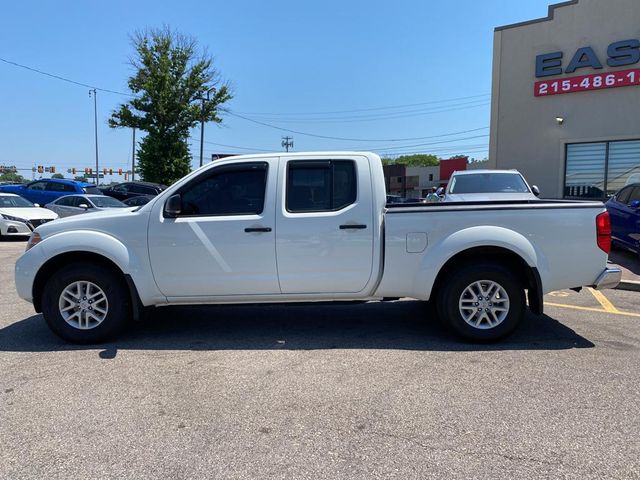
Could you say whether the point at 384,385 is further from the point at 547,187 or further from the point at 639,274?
the point at 547,187

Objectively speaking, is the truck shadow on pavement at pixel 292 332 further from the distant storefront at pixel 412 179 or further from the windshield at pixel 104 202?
the distant storefront at pixel 412 179

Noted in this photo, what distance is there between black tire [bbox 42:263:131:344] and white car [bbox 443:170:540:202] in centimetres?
659

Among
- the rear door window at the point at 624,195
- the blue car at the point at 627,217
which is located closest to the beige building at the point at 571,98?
the rear door window at the point at 624,195

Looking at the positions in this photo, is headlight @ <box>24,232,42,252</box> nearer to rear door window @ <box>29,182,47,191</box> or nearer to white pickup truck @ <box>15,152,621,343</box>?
white pickup truck @ <box>15,152,621,343</box>

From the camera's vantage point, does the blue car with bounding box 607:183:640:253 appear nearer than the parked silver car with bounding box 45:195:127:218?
Yes

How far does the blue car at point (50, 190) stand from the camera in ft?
70.1

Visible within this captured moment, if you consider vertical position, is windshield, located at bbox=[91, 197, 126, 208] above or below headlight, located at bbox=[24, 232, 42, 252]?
above

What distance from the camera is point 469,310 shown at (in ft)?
16.2

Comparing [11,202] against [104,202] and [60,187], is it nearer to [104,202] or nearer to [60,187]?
[104,202]

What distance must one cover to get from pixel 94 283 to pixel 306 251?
2.16 metres

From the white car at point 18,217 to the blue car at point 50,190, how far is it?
5.81 metres

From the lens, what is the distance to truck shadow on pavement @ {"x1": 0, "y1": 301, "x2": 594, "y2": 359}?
496 centimetres

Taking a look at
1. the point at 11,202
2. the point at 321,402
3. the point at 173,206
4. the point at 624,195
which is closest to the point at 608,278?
the point at 321,402

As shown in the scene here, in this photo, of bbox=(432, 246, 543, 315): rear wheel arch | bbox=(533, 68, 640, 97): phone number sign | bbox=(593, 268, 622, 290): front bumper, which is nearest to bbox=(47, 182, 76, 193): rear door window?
bbox=(533, 68, 640, 97): phone number sign
